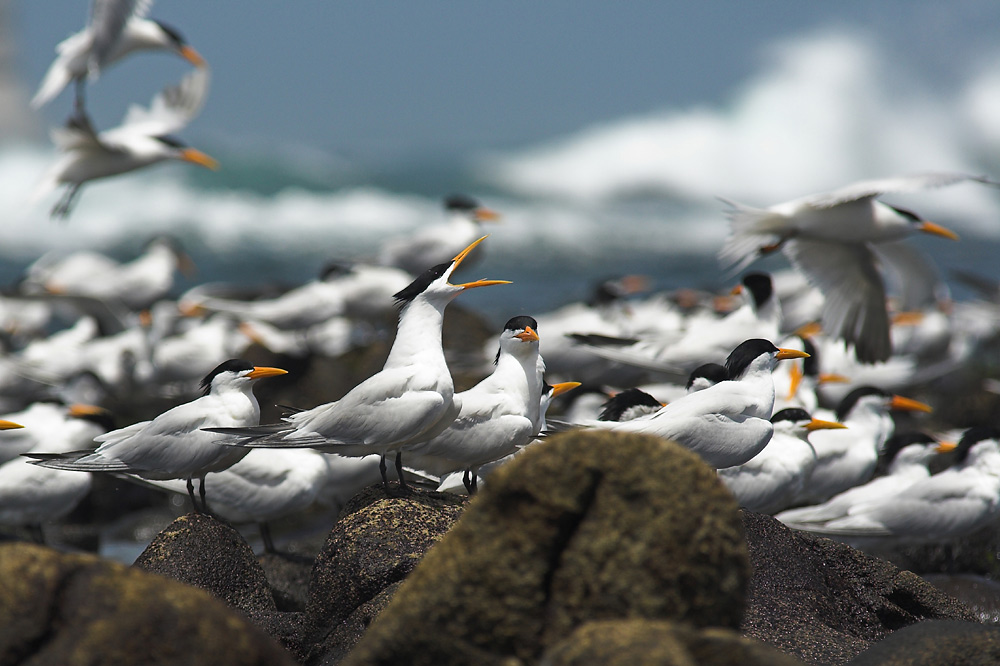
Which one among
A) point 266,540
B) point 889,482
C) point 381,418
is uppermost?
point 381,418

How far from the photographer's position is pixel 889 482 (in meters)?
6.50

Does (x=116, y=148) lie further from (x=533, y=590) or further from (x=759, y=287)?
(x=533, y=590)

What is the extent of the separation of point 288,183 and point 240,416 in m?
32.6

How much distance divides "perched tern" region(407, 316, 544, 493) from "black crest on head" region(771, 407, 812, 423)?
178 centimetres

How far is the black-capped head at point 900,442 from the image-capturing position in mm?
6879

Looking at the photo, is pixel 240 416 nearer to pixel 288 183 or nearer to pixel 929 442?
pixel 929 442

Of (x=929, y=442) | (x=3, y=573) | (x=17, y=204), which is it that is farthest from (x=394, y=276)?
(x=17, y=204)

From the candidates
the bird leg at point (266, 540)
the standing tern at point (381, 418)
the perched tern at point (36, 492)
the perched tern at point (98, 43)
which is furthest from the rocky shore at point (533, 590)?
the perched tern at point (98, 43)

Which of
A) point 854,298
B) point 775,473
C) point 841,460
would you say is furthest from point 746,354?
point 854,298

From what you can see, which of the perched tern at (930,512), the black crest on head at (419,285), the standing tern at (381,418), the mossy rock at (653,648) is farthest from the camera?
the perched tern at (930,512)

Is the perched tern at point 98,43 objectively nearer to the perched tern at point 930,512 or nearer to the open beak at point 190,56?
the open beak at point 190,56

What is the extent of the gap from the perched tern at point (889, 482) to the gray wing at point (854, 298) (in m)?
0.81

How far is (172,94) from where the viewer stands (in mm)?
9945

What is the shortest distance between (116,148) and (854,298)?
21.1ft
